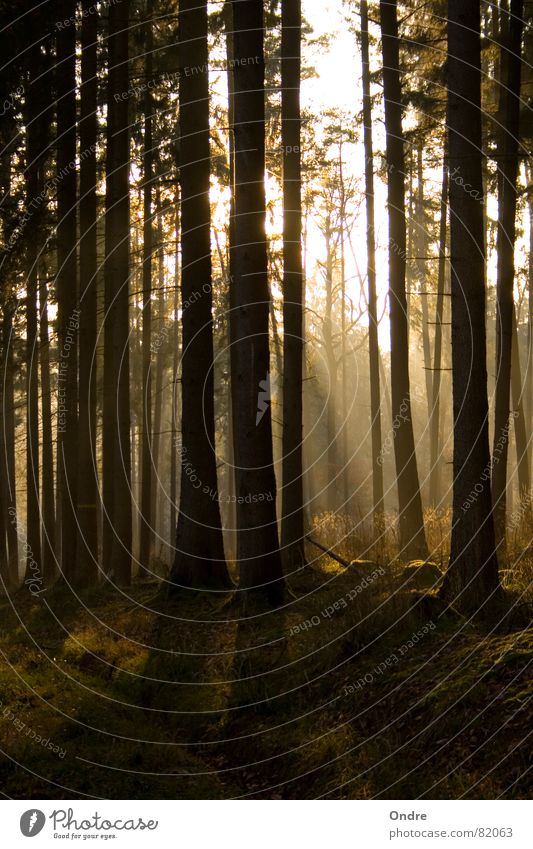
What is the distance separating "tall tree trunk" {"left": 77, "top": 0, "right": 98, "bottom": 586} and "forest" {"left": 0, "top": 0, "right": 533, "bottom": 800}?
6 cm

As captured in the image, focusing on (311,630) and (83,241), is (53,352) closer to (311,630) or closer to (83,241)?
(83,241)

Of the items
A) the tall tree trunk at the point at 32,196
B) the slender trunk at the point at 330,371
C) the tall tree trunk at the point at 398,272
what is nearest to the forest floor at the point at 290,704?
the tall tree trunk at the point at 398,272

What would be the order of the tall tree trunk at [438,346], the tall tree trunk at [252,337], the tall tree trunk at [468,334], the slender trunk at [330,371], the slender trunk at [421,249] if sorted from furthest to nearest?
the slender trunk at [330,371] → the slender trunk at [421,249] → the tall tree trunk at [438,346] → the tall tree trunk at [252,337] → the tall tree trunk at [468,334]

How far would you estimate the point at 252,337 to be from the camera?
1187 cm

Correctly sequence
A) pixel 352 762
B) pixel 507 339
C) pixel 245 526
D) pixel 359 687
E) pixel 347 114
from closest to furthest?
pixel 352 762, pixel 359 687, pixel 245 526, pixel 507 339, pixel 347 114

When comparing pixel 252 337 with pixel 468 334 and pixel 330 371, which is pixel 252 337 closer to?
pixel 468 334

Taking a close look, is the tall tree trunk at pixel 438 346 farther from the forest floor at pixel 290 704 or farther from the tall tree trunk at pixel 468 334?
the forest floor at pixel 290 704

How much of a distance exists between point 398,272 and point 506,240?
7.13 feet

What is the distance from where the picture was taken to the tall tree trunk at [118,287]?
56.0ft

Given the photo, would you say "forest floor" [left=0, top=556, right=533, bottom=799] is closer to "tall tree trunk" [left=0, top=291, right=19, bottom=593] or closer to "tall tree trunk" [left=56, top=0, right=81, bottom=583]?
"tall tree trunk" [left=56, top=0, right=81, bottom=583]

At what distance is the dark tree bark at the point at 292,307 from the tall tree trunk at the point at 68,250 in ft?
14.7

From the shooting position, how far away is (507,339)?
13484 mm

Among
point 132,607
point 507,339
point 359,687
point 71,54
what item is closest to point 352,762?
point 359,687
